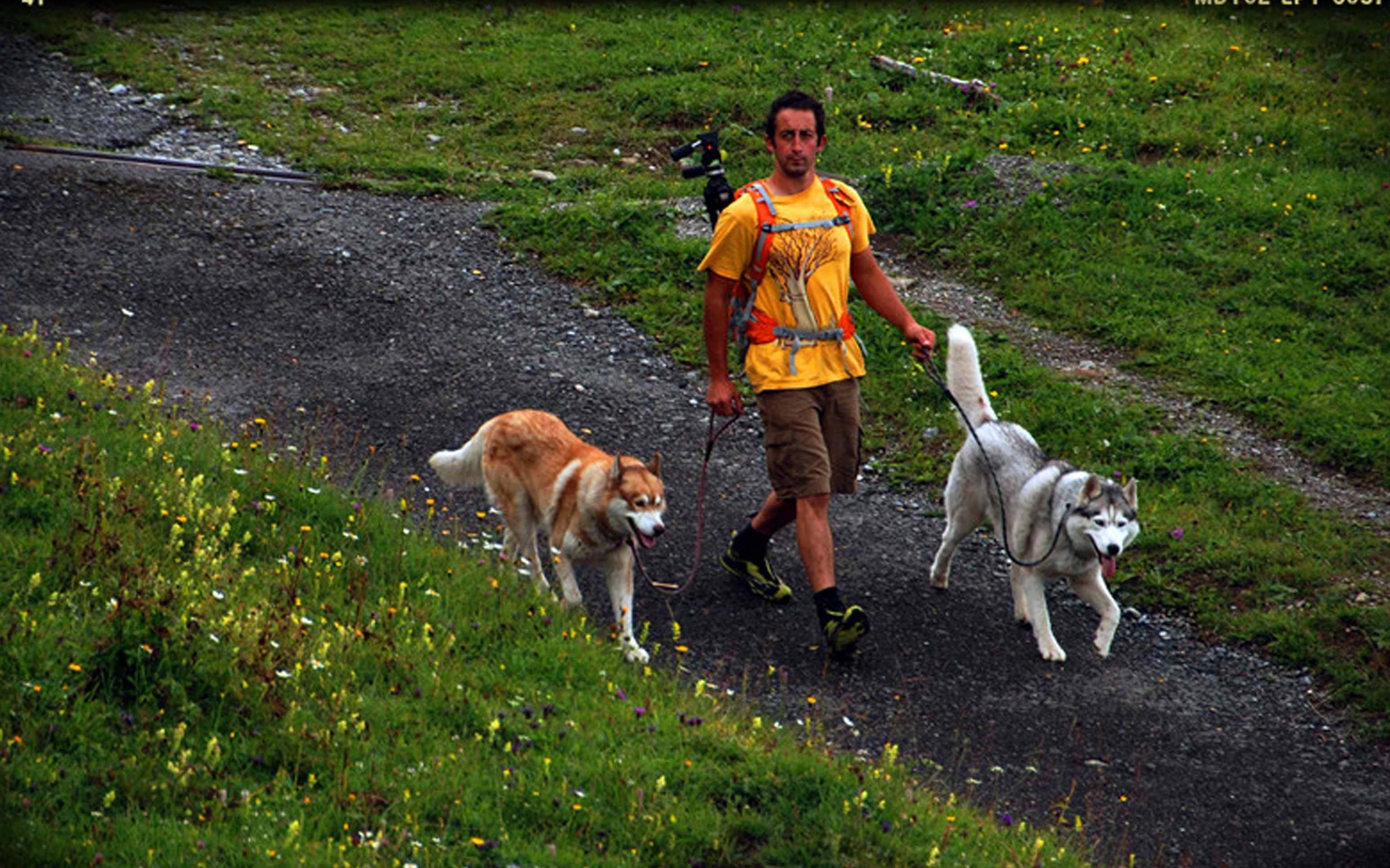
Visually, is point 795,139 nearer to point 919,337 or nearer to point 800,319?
point 800,319

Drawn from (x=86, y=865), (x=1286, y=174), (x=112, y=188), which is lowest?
(x=86, y=865)

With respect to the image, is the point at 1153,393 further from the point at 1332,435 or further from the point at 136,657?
the point at 136,657

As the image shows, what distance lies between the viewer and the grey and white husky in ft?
25.1

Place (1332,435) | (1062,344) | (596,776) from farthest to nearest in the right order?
(1062,344) < (1332,435) < (596,776)

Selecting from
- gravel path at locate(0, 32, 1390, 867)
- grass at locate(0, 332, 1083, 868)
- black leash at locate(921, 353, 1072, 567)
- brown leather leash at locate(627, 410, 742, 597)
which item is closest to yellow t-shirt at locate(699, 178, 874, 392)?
brown leather leash at locate(627, 410, 742, 597)

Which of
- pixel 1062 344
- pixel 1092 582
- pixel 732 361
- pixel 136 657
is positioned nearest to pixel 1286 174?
pixel 1062 344

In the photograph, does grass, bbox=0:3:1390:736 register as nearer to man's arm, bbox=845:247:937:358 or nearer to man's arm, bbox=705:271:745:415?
man's arm, bbox=845:247:937:358

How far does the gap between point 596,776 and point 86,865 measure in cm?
183

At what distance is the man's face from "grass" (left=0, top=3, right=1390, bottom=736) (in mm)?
3471

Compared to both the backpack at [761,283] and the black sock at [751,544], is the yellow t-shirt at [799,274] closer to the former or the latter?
the backpack at [761,283]

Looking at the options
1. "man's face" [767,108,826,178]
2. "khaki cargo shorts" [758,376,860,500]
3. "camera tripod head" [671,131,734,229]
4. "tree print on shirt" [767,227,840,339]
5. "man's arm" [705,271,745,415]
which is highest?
"man's face" [767,108,826,178]

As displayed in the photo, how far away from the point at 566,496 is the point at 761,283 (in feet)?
5.17

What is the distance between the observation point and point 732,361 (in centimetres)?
1119

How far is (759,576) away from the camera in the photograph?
321 inches
